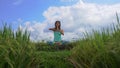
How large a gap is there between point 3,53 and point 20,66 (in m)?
0.40

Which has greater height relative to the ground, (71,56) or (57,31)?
(57,31)

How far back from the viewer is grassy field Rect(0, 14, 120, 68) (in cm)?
598

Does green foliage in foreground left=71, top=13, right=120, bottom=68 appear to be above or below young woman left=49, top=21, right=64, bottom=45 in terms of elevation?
below

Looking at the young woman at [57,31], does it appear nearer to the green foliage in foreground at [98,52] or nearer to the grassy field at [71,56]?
the grassy field at [71,56]

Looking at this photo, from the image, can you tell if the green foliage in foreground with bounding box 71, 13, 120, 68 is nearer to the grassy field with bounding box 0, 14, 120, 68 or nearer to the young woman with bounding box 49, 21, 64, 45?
the grassy field with bounding box 0, 14, 120, 68

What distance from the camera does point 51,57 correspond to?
297 inches

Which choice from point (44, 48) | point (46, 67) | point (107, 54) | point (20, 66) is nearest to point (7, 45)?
point (20, 66)

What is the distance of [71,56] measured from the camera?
6.80 m

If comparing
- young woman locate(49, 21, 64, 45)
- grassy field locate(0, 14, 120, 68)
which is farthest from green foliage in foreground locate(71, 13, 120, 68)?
young woman locate(49, 21, 64, 45)

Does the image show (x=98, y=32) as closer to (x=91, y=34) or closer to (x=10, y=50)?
(x=91, y=34)

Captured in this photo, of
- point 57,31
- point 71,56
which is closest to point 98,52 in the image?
point 71,56

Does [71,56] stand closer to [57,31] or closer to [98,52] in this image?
[98,52]

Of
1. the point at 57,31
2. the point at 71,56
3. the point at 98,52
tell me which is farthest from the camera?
the point at 57,31

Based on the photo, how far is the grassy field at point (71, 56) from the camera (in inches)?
235
